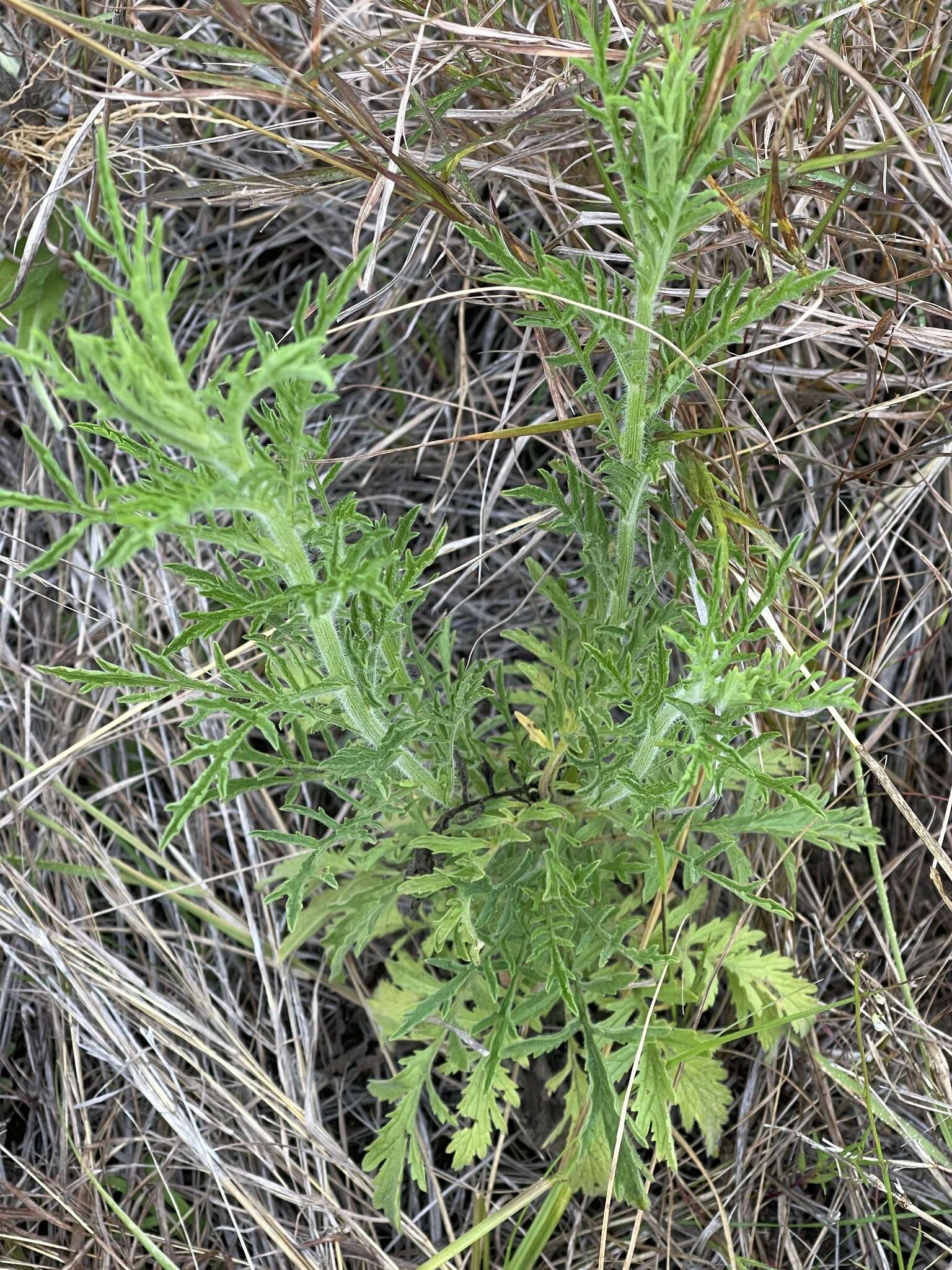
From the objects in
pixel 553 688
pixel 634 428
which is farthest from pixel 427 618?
pixel 634 428

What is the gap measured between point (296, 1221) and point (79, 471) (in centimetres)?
224

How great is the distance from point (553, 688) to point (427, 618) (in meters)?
0.91

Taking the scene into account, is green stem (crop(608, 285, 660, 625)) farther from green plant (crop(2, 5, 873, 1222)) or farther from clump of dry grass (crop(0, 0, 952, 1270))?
clump of dry grass (crop(0, 0, 952, 1270))

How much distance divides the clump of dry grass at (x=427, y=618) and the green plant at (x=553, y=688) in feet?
0.60

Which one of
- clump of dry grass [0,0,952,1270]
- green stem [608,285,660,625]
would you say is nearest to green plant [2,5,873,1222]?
green stem [608,285,660,625]

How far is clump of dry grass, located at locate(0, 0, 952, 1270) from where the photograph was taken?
8.05ft

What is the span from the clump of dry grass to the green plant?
0.18m

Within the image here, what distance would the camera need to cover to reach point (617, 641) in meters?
2.16

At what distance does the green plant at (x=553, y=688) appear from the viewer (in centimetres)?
150

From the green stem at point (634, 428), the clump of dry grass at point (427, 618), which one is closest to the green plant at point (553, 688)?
the green stem at point (634, 428)

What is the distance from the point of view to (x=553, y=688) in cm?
239

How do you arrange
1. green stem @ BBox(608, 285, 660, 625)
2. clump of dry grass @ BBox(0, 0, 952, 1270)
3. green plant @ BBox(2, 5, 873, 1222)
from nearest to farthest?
green plant @ BBox(2, 5, 873, 1222) < green stem @ BBox(608, 285, 660, 625) < clump of dry grass @ BBox(0, 0, 952, 1270)

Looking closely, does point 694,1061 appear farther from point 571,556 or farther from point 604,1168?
point 571,556

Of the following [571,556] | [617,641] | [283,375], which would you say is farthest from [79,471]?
[283,375]
